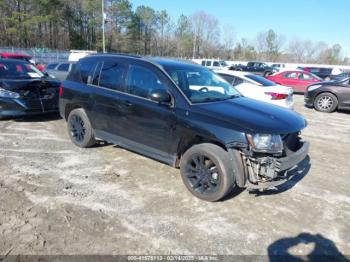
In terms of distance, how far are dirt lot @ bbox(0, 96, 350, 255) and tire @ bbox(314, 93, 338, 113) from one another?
22.7 feet

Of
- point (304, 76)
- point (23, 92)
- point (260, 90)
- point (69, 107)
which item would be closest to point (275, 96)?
point (260, 90)

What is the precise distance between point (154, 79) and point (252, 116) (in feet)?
5.13

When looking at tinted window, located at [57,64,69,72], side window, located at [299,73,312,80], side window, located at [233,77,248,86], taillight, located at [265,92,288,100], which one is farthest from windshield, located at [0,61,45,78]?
side window, located at [299,73,312,80]

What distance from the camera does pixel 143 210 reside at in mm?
3709

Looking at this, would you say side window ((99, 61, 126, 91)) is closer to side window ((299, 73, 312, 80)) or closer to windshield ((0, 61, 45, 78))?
windshield ((0, 61, 45, 78))

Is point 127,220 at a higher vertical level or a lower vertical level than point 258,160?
lower

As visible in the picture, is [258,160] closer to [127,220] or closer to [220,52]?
[127,220]

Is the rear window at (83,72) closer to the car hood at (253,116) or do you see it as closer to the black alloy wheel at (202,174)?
the car hood at (253,116)

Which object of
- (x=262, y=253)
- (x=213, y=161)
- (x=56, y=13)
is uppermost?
(x=56, y=13)

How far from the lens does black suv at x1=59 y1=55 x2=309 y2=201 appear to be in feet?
12.1

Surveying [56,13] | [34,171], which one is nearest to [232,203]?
[34,171]

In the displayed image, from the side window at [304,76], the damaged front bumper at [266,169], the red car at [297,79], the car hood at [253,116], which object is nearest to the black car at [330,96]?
the red car at [297,79]

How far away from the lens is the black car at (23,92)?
714cm

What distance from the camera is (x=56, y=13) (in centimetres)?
5672
